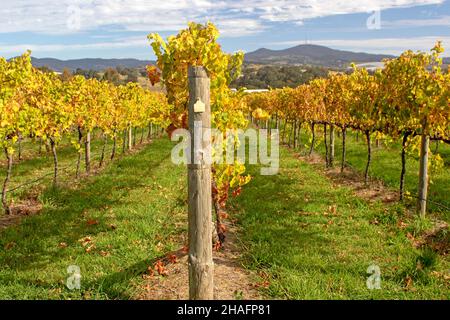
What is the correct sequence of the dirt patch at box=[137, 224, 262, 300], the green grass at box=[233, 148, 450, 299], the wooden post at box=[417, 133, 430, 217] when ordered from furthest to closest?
the wooden post at box=[417, 133, 430, 217]
the green grass at box=[233, 148, 450, 299]
the dirt patch at box=[137, 224, 262, 300]

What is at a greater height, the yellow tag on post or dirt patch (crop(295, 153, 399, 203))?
the yellow tag on post

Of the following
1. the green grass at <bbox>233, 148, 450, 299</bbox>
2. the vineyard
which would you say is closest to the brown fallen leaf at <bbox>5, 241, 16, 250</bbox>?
the vineyard

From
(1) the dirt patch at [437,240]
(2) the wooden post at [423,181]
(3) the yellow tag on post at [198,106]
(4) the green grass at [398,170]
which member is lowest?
(1) the dirt patch at [437,240]

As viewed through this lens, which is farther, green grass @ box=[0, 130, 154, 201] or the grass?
green grass @ box=[0, 130, 154, 201]

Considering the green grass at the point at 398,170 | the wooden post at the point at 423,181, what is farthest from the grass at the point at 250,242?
the green grass at the point at 398,170

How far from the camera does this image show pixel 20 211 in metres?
10.4

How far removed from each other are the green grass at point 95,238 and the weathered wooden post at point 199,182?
5.76ft

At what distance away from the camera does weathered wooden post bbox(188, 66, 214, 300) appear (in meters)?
4.53

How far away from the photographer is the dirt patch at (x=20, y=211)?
9.55m

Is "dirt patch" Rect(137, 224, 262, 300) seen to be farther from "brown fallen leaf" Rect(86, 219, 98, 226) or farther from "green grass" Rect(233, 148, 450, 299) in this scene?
"brown fallen leaf" Rect(86, 219, 98, 226)

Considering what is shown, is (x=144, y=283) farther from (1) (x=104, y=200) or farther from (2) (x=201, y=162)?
(1) (x=104, y=200)

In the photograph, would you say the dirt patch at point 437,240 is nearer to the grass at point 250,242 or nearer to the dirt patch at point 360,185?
the grass at point 250,242

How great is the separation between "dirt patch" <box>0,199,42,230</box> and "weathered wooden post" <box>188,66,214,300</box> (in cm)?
670
